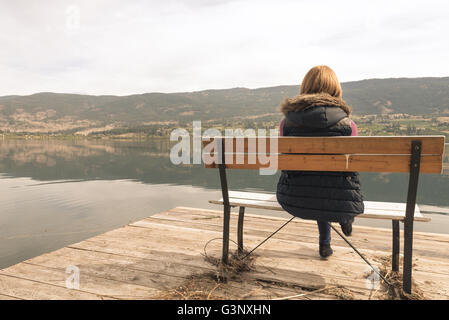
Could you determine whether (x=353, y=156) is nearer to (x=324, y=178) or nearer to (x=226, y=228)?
(x=324, y=178)

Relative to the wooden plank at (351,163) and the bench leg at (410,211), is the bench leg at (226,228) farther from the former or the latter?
the bench leg at (410,211)

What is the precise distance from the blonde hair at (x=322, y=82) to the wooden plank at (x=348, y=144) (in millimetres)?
630

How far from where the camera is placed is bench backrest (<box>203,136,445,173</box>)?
2.11 meters

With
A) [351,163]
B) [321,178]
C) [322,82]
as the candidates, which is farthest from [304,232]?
[322,82]

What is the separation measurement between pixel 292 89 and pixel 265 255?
20135 centimetres

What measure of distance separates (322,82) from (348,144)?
73 cm

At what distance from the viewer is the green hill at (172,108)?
394 feet

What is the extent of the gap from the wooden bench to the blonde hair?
63cm

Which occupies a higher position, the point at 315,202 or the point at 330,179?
the point at 330,179

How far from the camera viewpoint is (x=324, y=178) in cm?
239

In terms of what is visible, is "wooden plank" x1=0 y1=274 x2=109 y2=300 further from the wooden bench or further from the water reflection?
the water reflection

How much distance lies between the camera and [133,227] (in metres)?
4.56
